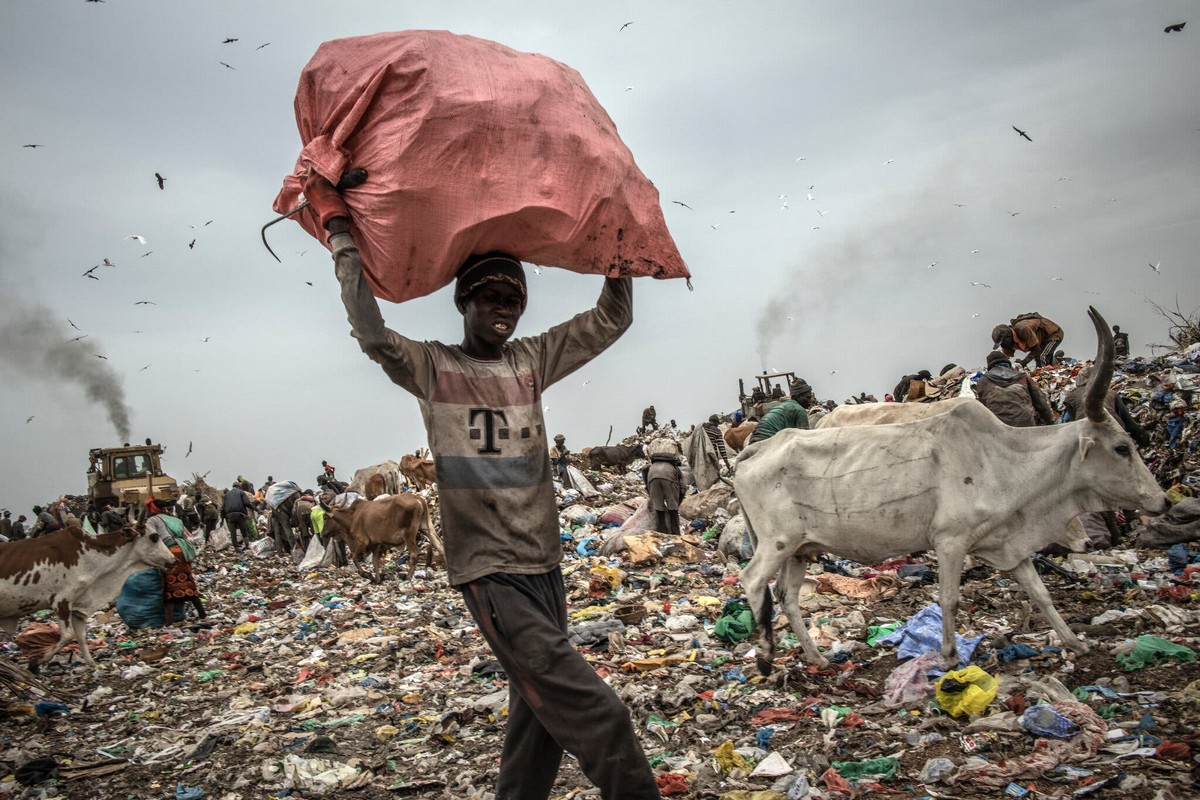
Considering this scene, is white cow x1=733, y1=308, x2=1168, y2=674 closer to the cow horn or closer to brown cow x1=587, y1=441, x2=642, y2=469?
the cow horn

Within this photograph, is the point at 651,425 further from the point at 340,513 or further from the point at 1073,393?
the point at 1073,393

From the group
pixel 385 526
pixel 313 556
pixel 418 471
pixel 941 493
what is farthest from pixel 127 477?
pixel 941 493

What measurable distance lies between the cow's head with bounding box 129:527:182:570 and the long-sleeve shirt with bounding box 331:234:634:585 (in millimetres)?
8094

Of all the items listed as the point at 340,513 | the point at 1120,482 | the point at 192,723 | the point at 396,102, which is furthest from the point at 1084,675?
the point at 340,513

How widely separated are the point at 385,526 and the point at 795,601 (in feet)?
25.9

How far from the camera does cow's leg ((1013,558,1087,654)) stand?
13.9 ft

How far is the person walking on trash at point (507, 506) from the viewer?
1.95 m

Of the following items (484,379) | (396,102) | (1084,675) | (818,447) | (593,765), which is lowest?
(1084,675)

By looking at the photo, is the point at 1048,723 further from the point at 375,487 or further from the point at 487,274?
the point at 375,487

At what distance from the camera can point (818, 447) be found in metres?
4.96

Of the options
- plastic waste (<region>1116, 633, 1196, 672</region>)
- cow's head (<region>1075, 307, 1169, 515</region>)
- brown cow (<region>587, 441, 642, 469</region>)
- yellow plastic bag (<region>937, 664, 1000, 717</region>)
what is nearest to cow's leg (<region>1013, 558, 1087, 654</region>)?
plastic waste (<region>1116, 633, 1196, 672</region>)

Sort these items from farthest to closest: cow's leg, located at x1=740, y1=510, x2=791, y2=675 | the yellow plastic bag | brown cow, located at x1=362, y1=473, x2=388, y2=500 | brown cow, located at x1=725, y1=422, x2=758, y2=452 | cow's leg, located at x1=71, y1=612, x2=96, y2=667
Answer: brown cow, located at x1=362, y1=473, x2=388, y2=500, brown cow, located at x1=725, y1=422, x2=758, y2=452, cow's leg, located at x1=71, y1=612, x2=96, y2=667, cow's leg, located at x1=740, y1=510, x2=791, y2=675, the yellow plastic bag

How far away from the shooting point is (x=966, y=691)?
3.78 m

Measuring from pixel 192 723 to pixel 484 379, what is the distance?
4.66 meters
